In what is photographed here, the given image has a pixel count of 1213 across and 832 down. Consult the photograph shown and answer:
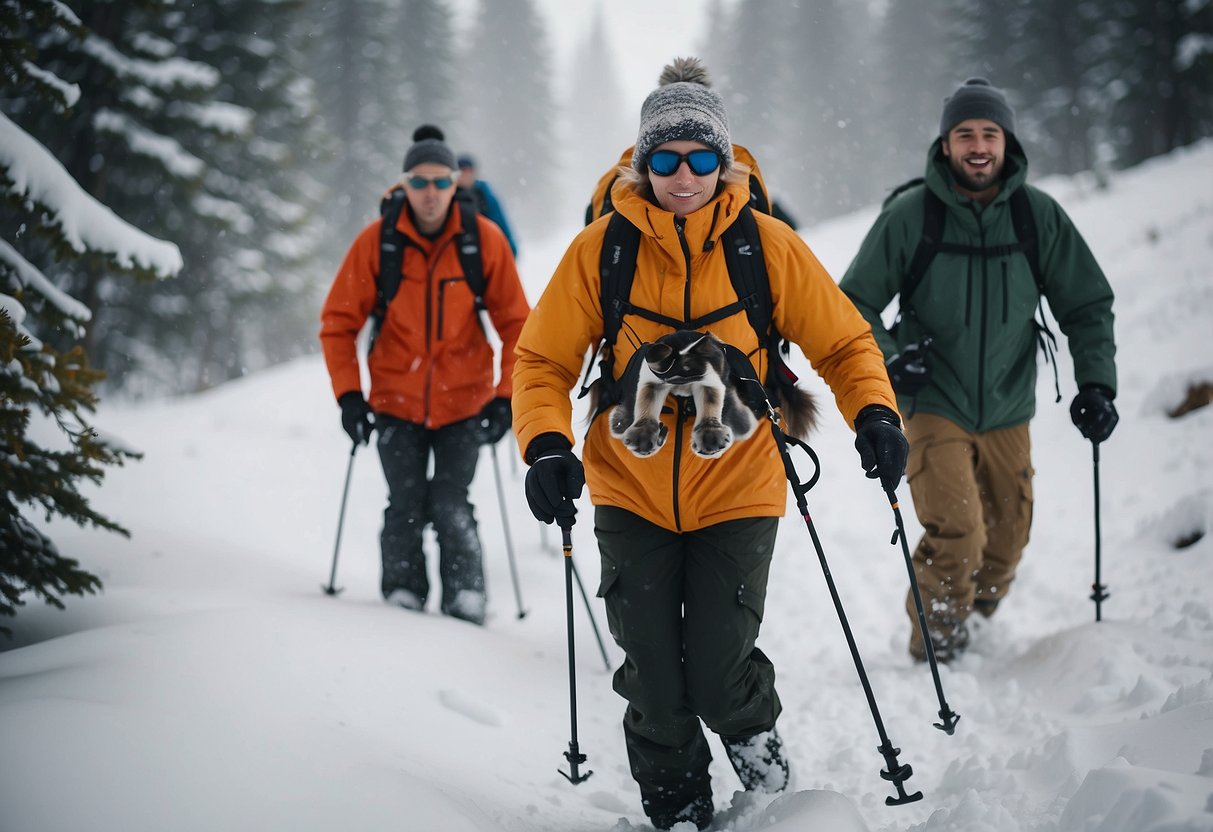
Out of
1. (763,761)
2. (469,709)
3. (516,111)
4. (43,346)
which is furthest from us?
(516,111)

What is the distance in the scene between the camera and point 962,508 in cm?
420

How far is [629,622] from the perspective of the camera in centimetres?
280

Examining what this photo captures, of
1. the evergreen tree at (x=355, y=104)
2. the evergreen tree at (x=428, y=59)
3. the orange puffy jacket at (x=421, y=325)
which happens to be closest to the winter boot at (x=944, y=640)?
the orange puffy jacket at (x=421, y=325)

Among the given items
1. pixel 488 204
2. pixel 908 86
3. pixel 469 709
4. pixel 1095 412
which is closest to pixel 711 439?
pixel 469 709

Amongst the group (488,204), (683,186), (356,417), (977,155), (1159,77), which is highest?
(1159,77)

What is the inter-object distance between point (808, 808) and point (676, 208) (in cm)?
208

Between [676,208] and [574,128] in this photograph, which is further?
[574,128]

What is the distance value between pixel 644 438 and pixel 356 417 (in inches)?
106

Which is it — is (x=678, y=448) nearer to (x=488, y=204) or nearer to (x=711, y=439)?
(x=711, y=439)

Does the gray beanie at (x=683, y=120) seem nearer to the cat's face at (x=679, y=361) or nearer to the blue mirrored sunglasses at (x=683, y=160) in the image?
the blue mirrored sunglasses at (x=683, y=160)

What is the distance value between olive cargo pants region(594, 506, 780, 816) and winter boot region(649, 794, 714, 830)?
2 centimetres

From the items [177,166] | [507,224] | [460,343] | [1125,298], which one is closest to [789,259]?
[460,343]

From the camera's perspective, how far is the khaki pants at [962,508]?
422cm

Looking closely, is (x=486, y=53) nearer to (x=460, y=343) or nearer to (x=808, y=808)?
(x=460, y=343)
